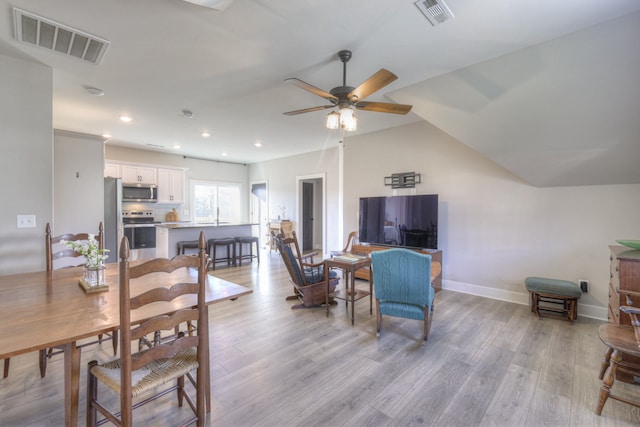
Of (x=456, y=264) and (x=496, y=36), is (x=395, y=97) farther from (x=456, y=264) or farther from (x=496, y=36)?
(x=456, y=264)

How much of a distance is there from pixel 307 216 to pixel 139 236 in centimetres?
440

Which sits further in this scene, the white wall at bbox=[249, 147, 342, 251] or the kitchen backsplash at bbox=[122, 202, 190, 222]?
the kitchen backsplash at bbox=[122, 202, 190, 222]

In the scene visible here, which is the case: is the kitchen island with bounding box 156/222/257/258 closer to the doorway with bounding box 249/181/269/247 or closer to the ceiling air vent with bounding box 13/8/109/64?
the doorway with bounding box 249/181/269/247

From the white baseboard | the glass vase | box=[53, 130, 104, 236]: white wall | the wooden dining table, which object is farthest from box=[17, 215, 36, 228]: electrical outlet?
the white baseboard

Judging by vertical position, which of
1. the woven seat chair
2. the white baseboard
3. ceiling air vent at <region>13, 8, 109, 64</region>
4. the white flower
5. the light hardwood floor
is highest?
ceiling air vent at <region>13, 8, 109, 64</region>

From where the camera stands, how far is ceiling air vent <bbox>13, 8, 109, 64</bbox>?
2166 mm

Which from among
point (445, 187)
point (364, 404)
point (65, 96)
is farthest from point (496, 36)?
point (65, 96)

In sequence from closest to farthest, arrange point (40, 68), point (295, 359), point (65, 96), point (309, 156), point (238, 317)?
point (295, 359)
point (40, 68)
point (238, 317)
point (65, 96)
point (309, 156)

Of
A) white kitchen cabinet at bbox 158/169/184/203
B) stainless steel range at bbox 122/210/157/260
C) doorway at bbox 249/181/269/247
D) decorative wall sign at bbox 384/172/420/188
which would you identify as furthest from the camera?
doorway at bbox 249/181/269/247

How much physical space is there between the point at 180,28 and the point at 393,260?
2758mm

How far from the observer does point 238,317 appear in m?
3.44

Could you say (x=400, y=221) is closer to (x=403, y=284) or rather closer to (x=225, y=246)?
(x=403, y=284)

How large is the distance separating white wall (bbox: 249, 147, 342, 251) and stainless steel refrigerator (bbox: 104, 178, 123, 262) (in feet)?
12.7

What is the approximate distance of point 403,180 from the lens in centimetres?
500
